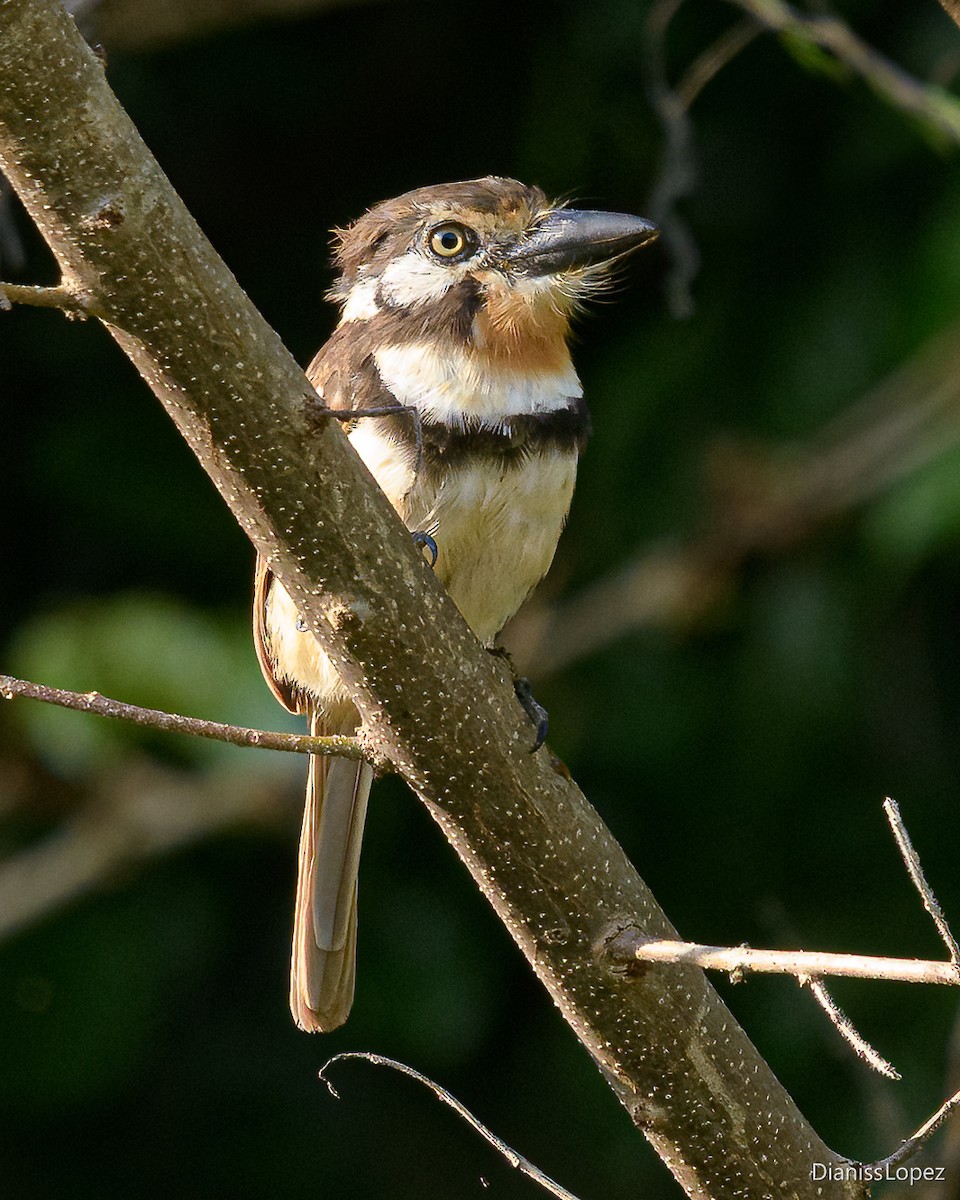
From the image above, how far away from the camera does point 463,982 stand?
3887mm

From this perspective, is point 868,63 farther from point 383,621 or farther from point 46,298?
point 46,298

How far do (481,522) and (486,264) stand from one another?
0.50 metres

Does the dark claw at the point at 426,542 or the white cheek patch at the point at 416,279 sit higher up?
the white cheek patch at the point at 416,279

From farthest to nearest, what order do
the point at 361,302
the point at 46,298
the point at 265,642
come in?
the point at 265,642 < the point at 361,302 < the point at 46,298

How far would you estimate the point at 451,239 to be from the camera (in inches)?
105

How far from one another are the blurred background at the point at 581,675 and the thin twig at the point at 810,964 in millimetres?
2132

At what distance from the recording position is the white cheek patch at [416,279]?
8.57 ft

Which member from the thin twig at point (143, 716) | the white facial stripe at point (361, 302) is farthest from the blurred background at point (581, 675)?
the thin twig at point (143, 716)

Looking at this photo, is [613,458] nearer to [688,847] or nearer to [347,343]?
[688,847]

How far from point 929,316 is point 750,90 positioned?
1.07 metres

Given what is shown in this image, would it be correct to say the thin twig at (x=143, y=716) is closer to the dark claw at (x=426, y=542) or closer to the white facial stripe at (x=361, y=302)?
the dark claw at (x=426, y=542)

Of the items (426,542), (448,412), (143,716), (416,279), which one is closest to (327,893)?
(426,542)

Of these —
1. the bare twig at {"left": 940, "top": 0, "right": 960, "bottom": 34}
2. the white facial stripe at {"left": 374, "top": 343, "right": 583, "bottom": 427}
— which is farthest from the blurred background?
the bare twig at {"left": 940, "top": 0, "right": 960, "bottom": 34}

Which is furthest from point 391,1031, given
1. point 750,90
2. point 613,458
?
point 750,90
